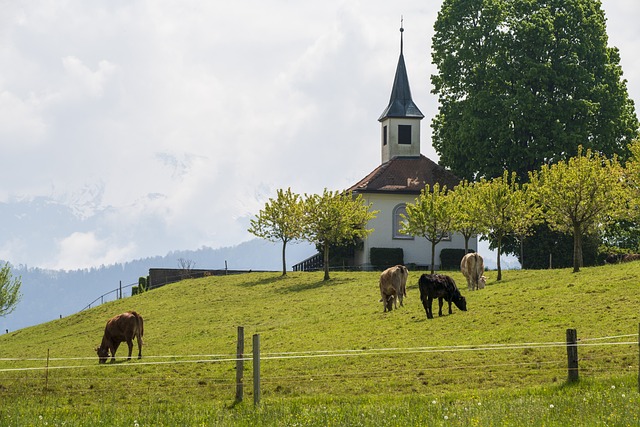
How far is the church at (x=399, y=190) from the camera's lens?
74812mm

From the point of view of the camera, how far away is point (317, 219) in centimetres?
6675

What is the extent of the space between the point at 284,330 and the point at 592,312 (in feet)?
41.5

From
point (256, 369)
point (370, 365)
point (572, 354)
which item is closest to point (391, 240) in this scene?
point (370, 365)

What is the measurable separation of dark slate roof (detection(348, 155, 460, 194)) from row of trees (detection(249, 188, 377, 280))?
9.74ft

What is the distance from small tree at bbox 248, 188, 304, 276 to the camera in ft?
230

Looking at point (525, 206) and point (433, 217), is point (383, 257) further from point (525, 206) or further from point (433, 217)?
point (525, 206)

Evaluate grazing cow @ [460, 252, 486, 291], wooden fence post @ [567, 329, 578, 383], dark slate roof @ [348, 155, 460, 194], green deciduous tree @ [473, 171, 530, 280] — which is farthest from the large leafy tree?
wooden fence post @ [567, 329, 578, 383]

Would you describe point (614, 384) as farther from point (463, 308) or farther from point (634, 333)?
point (463, 308)

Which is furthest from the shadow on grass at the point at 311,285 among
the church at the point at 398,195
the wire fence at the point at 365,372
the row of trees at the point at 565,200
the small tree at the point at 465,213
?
the wire fence at the point at 365,372

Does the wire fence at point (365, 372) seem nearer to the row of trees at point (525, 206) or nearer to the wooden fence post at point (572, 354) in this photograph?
the wooden fence post at point (572, 354)

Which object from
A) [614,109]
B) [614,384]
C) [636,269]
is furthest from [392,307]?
[614,109]

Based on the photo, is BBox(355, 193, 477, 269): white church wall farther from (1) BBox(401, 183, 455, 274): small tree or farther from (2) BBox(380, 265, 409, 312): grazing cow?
(2) BBox(380, 265, 409, 312): grazing cow

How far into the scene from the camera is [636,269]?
1772 inches

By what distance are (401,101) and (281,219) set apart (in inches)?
732
